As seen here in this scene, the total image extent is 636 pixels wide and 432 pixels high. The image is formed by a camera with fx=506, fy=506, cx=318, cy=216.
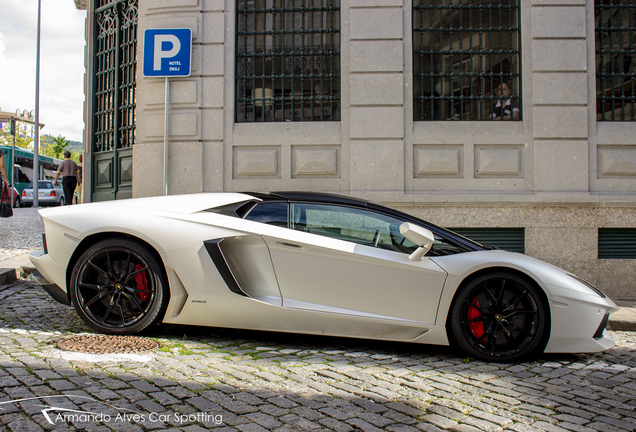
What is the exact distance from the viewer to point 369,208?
12.7 ft

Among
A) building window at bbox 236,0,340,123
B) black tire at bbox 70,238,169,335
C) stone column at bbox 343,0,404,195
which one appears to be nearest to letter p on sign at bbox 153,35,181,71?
building window at bbox 236,0,340,123

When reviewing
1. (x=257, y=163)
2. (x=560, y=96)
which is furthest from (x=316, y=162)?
(x=560, y=96)

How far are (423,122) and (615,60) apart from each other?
3109 mm

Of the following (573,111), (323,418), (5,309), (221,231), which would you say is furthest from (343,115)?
(323,418)

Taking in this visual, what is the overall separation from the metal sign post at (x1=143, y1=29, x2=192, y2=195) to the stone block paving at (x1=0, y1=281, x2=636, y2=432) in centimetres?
407

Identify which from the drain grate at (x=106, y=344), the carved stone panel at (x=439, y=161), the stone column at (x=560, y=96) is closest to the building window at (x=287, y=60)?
the carved stone panel at (x=439, y=161)

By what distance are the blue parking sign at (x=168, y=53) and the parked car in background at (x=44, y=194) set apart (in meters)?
24.7

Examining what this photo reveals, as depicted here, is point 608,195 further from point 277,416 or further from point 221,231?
point 277,416

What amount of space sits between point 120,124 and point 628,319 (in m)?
8.50

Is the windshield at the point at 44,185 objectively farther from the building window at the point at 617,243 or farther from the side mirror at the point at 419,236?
the side mirror at the point at 419,236

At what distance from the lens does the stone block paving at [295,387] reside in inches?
93.0

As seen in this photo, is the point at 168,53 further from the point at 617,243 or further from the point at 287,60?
the point at 617,243

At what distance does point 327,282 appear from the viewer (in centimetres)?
356

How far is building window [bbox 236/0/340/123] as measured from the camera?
794 centimetres
